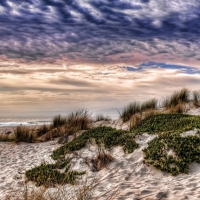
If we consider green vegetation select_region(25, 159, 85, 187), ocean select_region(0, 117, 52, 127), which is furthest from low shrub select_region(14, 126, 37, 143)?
ocean select_region(0, 117, 52, 127)

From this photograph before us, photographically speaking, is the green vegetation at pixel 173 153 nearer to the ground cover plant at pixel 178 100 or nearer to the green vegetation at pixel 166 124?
the green vegetation at pixel 166 124

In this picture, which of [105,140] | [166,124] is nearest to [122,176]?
[105,140]

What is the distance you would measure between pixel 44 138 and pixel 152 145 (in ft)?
26.5

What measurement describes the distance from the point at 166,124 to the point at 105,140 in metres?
2.38

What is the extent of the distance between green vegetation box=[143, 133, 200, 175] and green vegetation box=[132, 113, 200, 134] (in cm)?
91

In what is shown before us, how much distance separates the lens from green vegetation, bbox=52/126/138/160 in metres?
9.21

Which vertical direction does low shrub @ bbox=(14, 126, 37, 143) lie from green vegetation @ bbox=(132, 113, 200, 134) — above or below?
below

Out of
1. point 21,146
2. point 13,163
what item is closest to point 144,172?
point 13,163

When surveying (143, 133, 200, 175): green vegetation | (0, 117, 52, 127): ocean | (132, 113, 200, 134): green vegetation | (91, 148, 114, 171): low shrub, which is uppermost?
(132, 113, 200, 134): green vegetation

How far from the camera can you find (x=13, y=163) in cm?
1016

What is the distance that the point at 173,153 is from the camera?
7.68m

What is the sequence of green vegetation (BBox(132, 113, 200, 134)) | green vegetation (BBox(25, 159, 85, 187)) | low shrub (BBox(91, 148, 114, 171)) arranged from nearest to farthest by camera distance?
green vegetation (BBox(25, 159, 85, 187)), low shrub (BBox(91, 148, 114, 171)), green vegetation (BBox(132, 113, 200, 134))

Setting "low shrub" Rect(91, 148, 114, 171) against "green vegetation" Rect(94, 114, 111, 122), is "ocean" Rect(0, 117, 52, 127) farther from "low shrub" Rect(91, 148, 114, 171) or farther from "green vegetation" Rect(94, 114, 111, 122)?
"low shrub" Rect(91, 148, 114, 171)

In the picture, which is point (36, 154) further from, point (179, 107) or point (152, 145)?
point (179, 107)
